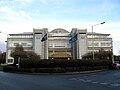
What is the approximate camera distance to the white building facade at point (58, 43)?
540 feet

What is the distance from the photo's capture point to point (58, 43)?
589 feet

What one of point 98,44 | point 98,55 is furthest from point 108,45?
point 98,55

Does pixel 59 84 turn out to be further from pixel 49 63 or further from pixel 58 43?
pixel 58 43

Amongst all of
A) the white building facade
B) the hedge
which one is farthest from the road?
the white building facade

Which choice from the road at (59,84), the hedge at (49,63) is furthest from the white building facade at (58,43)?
the road at (59,84)

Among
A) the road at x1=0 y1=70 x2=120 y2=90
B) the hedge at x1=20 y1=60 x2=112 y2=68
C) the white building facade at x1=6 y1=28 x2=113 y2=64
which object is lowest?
the road at x1=0 y1=70 x2=120 y2=90

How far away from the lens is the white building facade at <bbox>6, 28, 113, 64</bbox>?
540ft

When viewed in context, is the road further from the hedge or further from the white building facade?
the white building facade

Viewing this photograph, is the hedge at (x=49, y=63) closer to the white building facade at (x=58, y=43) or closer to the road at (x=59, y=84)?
the road at (x=59, y=84)

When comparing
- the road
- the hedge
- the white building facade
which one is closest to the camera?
the road

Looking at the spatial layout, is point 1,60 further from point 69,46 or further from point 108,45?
point 108,45

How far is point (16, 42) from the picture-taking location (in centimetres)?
17000

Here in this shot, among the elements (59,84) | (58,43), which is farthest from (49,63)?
(58,43)

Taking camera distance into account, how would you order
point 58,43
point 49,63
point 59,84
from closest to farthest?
point 59,84 → point 49,63 → point 58,43
